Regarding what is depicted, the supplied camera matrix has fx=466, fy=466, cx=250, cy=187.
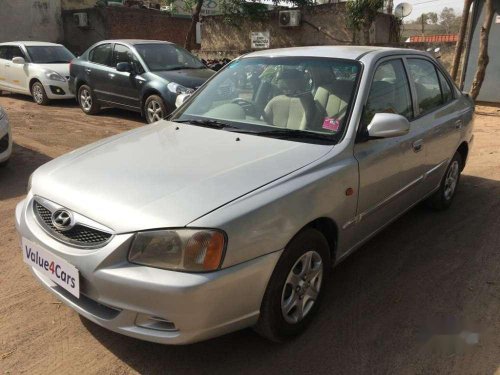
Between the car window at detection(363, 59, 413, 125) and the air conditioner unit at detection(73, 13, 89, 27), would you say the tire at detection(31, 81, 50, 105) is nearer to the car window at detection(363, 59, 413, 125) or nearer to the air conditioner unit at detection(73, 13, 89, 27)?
the car window at detection(363, 59, 413, 125)

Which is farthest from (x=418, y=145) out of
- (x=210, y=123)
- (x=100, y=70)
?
(x=100, y=70)

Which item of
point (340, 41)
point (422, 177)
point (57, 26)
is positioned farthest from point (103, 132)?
point (57, 26)

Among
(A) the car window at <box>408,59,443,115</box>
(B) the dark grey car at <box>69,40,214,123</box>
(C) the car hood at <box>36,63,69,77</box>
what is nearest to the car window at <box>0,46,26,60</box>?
(C) the car hood at <box>36,63,69,77</box>

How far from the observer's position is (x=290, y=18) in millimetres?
16906

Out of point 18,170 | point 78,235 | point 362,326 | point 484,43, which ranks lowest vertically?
point 362,326

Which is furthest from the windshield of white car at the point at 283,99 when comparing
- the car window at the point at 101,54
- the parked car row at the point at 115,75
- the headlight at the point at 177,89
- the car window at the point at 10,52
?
the car window at the point at 10,52

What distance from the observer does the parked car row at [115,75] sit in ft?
27.5

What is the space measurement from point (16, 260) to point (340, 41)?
14.7 meters

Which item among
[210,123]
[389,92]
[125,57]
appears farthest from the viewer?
[125,57]

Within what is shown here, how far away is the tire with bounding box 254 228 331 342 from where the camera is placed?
2453 millimetres

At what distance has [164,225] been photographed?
7.10 ft

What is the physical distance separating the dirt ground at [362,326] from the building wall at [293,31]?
13.1 m

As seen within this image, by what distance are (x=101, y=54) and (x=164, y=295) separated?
8.60m

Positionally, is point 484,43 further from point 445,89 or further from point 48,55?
point 48,55
